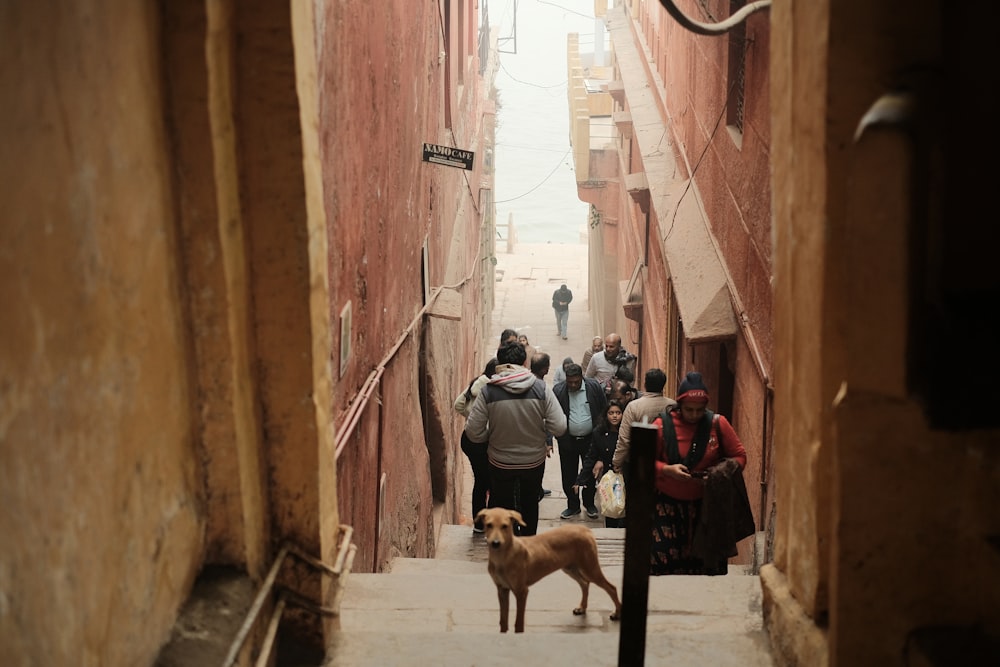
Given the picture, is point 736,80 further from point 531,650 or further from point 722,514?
point 531,650

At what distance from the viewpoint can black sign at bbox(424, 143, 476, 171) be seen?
9078mm

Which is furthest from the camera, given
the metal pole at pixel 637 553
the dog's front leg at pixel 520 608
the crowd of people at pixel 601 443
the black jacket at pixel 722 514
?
the crowd of people at pixel 601 443

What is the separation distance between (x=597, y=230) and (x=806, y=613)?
2406 cm

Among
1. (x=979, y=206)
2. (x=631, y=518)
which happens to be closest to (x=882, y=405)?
(x=979, y=206)

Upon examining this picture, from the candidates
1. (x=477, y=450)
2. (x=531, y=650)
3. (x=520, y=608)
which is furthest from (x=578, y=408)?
(x=531, y=650)

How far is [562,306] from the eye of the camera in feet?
85.2

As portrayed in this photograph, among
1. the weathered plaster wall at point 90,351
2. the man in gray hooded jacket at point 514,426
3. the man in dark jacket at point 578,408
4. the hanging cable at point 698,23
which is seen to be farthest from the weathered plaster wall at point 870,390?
the man in dark jacket at point 578,408

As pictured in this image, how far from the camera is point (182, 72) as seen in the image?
9.77 ft

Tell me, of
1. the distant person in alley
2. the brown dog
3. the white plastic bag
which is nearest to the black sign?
the white plastic bag

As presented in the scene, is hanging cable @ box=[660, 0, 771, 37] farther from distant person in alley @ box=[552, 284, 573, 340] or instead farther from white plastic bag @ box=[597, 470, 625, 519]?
distant person in alley @ box=[552, 284, 573, 340]

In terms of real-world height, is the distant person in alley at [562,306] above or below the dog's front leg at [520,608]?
below

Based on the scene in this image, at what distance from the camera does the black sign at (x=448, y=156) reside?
9078mm

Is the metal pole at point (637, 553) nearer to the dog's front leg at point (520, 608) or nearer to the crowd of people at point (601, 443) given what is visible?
the crowd of people at point (601, 443)

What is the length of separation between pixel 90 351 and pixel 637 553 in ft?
5.09
